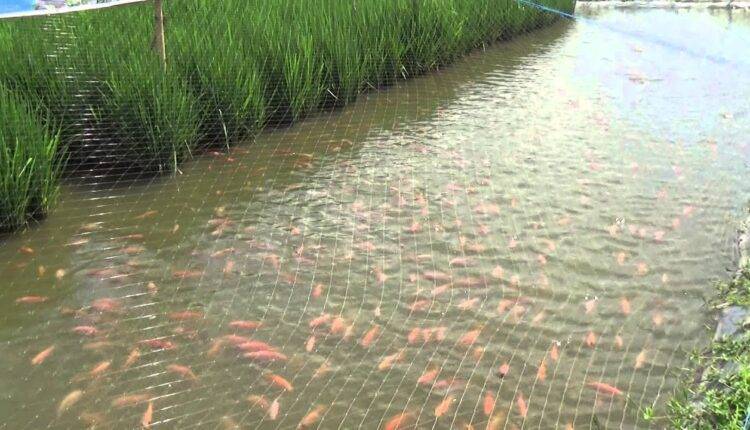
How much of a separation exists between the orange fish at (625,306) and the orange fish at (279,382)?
1.72 meters

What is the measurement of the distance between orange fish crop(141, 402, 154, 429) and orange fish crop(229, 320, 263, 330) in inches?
22.7

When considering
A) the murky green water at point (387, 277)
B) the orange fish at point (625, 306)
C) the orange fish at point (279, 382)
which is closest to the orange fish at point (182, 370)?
the murky green water at point (387, 277)

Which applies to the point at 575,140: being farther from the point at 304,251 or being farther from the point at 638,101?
the point at 304,251

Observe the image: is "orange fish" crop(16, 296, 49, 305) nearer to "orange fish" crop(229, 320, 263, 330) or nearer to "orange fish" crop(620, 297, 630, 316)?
"orange fish" crop(229, 320, 263, 330)

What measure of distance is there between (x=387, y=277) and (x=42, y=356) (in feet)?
5.55

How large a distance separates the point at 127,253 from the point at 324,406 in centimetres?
169

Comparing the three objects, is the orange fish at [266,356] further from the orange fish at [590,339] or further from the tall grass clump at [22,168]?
the tall grass clump at [22,168]

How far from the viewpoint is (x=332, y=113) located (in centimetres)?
640

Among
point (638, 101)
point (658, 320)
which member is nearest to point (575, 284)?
point (658, 320)

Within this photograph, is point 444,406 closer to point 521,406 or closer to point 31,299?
point 521,406

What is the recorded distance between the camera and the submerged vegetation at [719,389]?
220cm

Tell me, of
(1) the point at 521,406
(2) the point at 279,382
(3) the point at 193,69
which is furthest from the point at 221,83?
(1) the point at 521,406

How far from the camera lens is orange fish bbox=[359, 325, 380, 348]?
288cm

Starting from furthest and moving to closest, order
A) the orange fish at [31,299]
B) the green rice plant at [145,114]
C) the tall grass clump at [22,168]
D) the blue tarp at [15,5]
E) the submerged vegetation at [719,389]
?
the blue tarp at [15,5] < the green rice plant at [145,114] < the tall grass clump at [22,168] < the orange fish at [31,299] < the submerged vegetation at [719,389]
